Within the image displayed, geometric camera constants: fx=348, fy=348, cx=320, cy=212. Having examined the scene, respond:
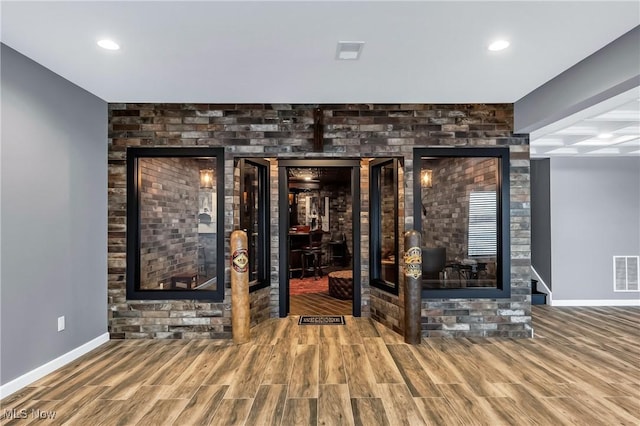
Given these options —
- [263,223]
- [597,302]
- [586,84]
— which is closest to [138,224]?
[263,223]

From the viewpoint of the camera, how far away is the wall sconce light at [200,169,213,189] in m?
4.17

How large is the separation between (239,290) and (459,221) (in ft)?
9.22

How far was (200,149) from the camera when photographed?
4.09m

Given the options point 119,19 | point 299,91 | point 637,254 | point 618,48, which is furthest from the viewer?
point 637,254

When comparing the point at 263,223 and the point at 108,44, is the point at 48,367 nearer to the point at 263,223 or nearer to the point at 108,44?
the point at 263,223

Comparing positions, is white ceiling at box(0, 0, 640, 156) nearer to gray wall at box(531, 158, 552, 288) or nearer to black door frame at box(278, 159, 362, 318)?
black door frame at box(278, 159, 362, 318)

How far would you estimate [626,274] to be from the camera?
5.67 metres

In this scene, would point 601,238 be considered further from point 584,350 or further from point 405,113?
point 405,113

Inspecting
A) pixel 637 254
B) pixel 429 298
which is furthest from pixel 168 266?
pixel 637 254

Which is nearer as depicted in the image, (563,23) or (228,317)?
(563,23)

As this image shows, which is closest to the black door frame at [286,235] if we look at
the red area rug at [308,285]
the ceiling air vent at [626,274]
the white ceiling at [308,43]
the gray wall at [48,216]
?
the white ceiling at [308,43]

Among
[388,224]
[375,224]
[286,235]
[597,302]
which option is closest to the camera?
[388,224]

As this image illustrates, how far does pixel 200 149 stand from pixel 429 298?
321cm

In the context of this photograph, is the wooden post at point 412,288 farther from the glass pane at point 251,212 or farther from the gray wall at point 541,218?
the gray wall at point 541,218
